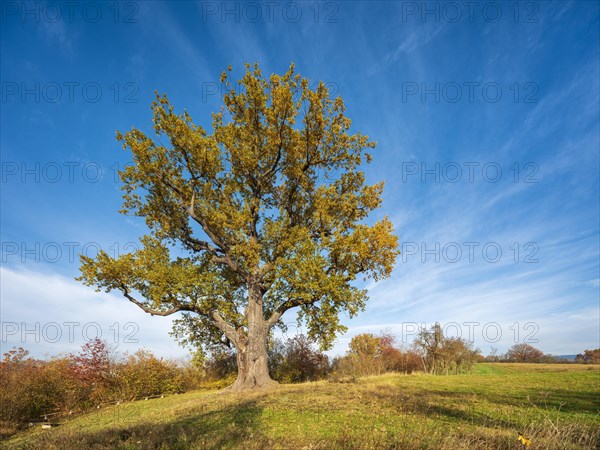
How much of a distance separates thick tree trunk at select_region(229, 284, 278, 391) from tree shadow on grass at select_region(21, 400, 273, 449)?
26.2 feet

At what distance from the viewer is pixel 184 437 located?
6473 mm

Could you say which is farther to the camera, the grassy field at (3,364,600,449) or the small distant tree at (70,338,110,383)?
the small distant tree at (70,338,110,383)

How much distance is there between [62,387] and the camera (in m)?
17.1

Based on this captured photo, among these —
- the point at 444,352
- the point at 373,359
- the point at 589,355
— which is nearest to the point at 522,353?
the point at 589,355

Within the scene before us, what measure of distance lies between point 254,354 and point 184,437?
11.0 m

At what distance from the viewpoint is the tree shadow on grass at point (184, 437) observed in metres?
6.08

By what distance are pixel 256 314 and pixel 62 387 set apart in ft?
34.7

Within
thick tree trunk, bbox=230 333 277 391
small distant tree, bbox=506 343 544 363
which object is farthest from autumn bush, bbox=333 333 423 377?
small distant tree, bbox=506 343 544 363

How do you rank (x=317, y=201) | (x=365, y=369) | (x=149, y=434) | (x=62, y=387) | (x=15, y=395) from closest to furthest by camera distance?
(x=149, y=434), (x=15, y=395), (x=62, y=387), (x=317, y=201), (x=365, y=369)

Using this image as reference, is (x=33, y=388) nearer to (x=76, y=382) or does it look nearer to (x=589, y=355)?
(x=76, y=382)

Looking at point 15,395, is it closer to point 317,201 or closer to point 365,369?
point 317,201

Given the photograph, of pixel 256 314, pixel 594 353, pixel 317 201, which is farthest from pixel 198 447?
pixel 594 353

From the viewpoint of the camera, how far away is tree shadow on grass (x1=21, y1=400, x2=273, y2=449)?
608 centimetres

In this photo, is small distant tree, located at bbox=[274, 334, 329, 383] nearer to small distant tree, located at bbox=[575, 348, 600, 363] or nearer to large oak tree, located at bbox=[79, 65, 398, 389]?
large oak tree, located at bbox=[79, 65, 398, 389]
